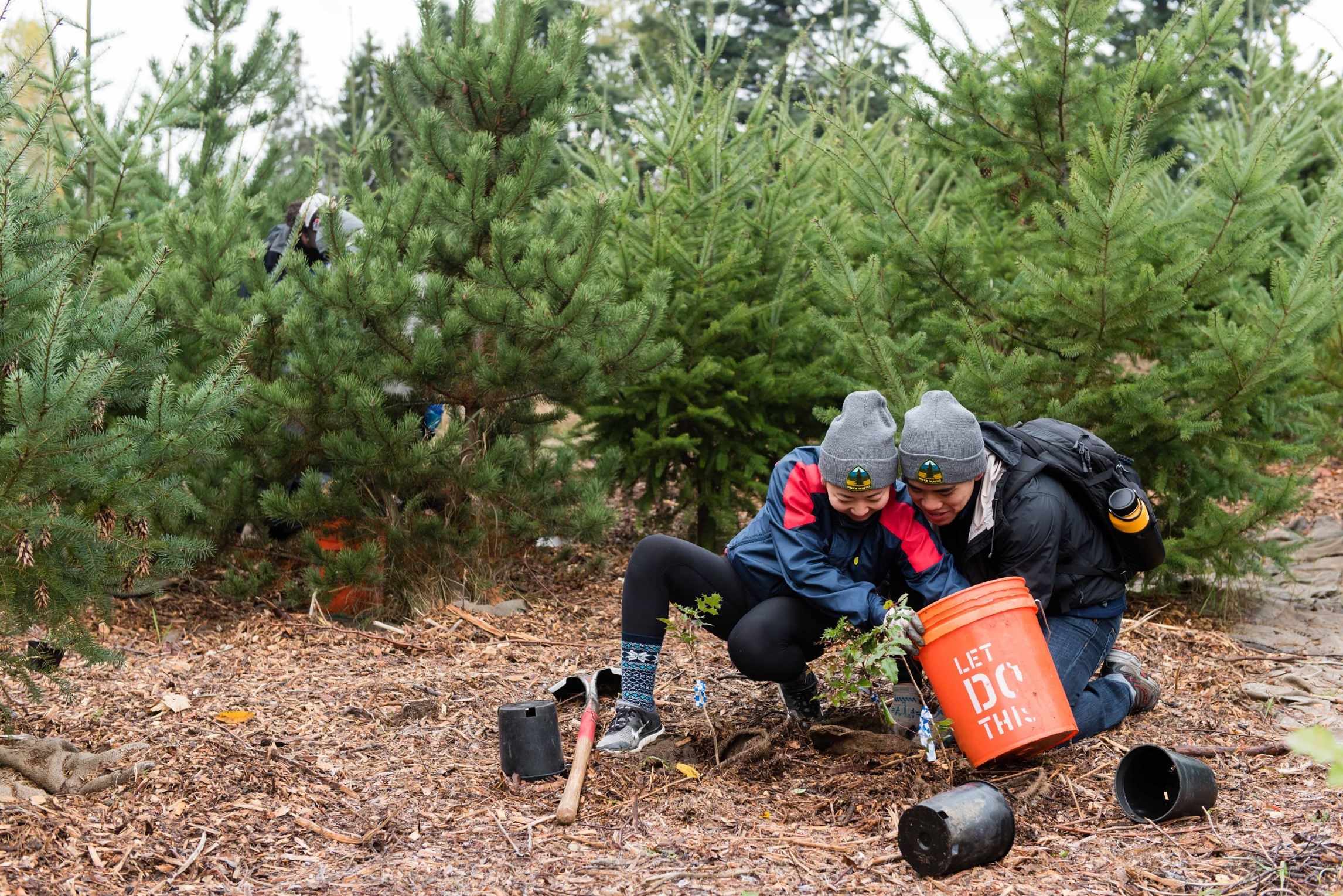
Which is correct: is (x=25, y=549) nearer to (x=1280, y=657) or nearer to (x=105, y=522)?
(x=105, y=522)

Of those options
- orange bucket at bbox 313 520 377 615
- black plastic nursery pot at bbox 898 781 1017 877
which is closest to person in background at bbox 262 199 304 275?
orange bucket at bbox 313 520 377 615

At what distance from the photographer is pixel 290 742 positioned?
3.25 meters

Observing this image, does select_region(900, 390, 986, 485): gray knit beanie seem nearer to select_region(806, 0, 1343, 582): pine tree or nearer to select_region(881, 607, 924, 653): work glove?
select_region(881, 607, 924, 653): work glove

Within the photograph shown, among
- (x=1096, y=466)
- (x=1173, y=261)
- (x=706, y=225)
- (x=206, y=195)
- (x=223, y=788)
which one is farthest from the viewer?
(x=706, y=225)

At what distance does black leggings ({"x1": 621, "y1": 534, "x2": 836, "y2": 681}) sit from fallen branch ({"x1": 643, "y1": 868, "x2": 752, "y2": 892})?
717 mm

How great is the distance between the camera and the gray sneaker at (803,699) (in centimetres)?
338

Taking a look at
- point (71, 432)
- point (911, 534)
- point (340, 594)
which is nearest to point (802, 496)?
point (911, 534)

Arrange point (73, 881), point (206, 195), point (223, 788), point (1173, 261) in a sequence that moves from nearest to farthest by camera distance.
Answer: point (73, 881) → point (223, 788) → point (1173, 261) → point (206, 195)

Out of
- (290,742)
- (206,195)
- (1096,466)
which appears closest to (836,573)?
(1096,466)

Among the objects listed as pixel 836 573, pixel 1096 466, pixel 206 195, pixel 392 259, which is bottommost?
pixel 836 573

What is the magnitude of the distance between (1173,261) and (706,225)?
2.26 metres

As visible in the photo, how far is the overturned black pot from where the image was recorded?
2.94 m

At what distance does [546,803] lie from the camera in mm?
2877

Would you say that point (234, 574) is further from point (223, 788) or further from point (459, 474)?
point (223, 788)
